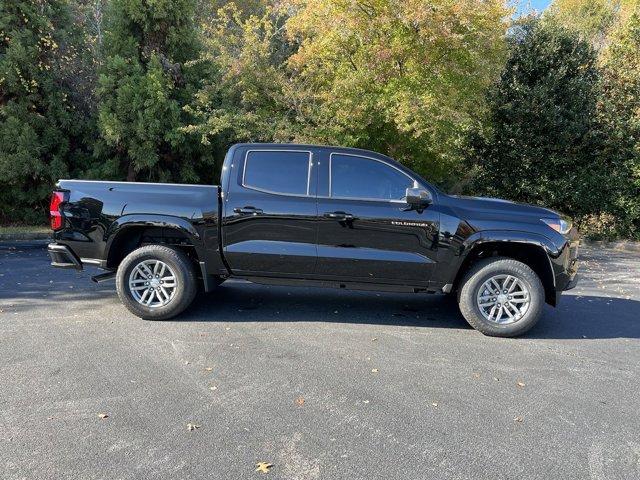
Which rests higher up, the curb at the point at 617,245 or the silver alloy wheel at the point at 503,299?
the silver alloy wheel at the point at 503,299

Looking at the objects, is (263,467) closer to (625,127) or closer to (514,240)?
(514,240)

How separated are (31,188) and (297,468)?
13182 mm

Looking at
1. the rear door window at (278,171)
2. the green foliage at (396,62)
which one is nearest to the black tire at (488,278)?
the rear door window at (278,171)

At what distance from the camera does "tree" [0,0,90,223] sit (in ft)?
41.3

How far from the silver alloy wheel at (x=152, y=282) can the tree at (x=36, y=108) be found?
356 inches

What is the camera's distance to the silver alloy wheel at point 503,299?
211 inches

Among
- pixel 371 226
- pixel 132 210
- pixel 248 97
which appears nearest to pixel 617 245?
pixel 248 97

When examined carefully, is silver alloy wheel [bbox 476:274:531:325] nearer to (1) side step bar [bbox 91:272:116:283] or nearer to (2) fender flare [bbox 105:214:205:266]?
(2) fender flare [bbox 105:214:205:266]

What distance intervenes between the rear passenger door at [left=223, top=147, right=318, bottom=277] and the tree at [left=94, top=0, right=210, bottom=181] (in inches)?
308

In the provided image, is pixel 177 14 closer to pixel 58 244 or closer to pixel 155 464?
pixel 58 244

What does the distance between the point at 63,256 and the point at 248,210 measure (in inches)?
85.6

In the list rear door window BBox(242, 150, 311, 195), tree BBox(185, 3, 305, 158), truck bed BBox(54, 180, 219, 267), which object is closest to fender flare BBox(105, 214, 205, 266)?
truck bed BBox(54, 180, 219, 267)

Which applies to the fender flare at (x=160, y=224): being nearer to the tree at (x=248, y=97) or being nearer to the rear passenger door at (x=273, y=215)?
the rear passenger door at (x=273, y=215)

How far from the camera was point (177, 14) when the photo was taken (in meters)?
13.3
